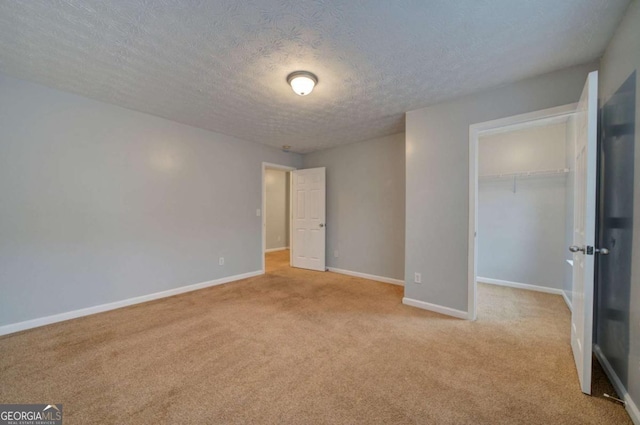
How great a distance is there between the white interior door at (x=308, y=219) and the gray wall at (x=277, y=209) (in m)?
2.40

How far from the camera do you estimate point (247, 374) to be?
1826 mm

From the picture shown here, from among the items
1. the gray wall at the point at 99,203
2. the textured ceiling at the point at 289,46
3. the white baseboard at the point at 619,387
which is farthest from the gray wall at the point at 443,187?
the gray wall at the point at 99,203

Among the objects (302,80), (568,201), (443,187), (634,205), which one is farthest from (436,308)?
(302,80)

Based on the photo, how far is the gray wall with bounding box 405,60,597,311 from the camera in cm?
264

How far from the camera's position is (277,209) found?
7895 millimetres

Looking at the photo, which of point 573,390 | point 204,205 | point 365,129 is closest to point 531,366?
point 573,390

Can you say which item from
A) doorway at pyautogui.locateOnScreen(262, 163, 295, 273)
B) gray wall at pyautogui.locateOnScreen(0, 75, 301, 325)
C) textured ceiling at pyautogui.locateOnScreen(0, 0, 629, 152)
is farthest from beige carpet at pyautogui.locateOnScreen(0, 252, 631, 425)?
doorway at pyautogui.locateOnScreen(262, 163, 295, 273)

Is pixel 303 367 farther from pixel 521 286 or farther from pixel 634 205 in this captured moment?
pixel 521 286

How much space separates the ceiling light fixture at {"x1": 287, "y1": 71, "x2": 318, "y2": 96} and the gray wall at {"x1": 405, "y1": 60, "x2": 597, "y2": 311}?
1488 millimetres

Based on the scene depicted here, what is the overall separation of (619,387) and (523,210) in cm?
282

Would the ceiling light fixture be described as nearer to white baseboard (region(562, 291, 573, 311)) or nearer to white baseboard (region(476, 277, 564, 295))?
white baseboard (region(562, 291, 573, 311))

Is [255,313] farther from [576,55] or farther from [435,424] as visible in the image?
[576,55]

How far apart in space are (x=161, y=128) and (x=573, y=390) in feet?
15.9

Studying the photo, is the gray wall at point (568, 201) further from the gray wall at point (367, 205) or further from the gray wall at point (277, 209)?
the gray wall at point (277, 209)
